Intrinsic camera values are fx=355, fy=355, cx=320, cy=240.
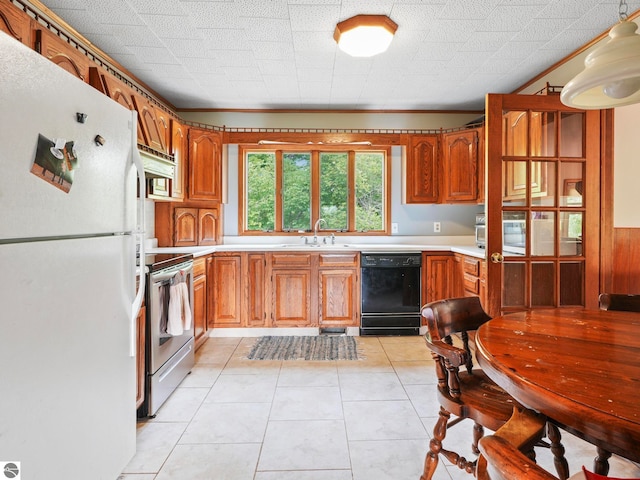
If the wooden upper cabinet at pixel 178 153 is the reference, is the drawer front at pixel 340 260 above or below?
below

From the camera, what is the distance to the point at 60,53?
1.83 metres

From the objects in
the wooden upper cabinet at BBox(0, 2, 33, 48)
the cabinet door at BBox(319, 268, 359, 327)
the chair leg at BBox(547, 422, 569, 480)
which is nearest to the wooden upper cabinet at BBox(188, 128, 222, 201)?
the cabinet door at BBox(319, 268, 359, 327)

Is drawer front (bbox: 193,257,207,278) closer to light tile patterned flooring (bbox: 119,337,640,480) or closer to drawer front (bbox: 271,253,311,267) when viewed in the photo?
drawer front (bbox: 271,253,311,267)

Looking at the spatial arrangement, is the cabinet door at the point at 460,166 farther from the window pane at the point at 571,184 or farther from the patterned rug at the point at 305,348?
the patterned rug at the point at 305,348

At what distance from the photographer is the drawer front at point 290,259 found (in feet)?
12.0

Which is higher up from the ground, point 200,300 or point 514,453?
point 514,453

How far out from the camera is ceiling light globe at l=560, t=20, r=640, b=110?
1.06 m

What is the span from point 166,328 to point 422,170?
9.88 ft

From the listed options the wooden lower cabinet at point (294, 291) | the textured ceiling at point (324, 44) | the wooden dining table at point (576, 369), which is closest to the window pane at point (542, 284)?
the wooden dining table at point (576, 369)

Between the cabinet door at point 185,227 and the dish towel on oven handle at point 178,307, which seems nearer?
the dish towel on oven handle at point 178,307

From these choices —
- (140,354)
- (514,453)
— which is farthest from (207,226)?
(514,453)

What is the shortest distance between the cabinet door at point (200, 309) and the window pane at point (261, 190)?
3.47ft

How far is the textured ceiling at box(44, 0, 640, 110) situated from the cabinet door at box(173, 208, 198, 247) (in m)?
1.23

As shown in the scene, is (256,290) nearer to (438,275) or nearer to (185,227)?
(185,227)
